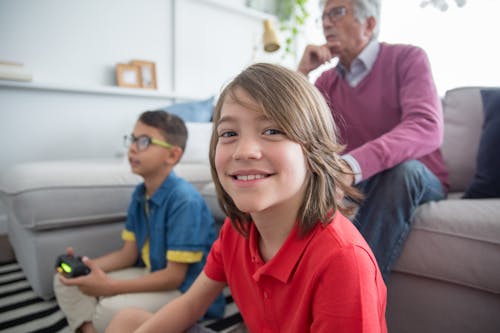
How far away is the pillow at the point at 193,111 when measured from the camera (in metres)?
2.14

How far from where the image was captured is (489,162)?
44.6 inches

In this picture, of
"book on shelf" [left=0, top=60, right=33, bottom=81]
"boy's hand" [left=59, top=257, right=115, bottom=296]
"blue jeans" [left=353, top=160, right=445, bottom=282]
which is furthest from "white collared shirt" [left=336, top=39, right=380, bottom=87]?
"book on shelf" [left=0, top=60, right=33, bottom=81]

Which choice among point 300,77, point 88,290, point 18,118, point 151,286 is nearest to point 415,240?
point 300,77

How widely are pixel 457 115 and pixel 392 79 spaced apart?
1.84 feet

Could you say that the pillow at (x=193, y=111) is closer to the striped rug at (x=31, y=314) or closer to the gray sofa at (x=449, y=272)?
the striped rug at (x=31, y=314)

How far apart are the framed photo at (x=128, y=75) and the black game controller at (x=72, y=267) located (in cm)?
150

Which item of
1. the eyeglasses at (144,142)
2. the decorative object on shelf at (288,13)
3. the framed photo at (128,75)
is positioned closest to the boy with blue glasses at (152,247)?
the eyeglasses at (144,142)

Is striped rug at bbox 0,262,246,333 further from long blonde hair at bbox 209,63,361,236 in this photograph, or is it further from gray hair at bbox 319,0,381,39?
gray hair at bbox 319,0,381,39

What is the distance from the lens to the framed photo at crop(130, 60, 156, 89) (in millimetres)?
2371

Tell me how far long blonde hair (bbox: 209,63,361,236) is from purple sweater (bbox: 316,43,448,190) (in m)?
0.32

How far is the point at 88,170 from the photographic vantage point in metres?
1.41

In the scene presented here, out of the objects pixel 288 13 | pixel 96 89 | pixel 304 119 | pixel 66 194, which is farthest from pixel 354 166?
pixel 288 13

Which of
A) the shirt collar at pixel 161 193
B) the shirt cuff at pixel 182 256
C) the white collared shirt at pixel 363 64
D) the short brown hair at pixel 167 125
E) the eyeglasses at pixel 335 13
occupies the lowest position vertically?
the shirt cuff at pixel 182 256

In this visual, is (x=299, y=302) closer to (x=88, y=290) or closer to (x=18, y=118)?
(x=88, y=290)
